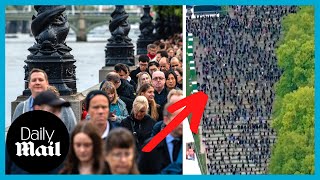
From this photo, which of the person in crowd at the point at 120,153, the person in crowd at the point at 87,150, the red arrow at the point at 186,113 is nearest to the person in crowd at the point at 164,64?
the red arrow at the point at 186,113

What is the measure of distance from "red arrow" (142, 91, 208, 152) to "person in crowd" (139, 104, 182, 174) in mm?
78

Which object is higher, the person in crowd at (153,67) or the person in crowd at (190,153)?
the person in crowd at (153,67)

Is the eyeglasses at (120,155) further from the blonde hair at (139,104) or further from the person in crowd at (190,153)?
the blonde hair at (139,104)

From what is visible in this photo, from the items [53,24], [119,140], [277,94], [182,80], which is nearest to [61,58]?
[53,24]

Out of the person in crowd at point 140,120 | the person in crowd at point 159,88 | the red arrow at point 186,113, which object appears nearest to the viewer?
Result: the red arrow at point 186,113

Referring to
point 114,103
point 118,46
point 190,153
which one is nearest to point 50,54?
point 114,103

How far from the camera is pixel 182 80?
492 inches

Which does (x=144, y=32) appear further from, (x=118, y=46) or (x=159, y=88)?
(x=159, y=88)

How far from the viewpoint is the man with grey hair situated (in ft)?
40.2

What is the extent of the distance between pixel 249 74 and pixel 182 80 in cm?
253

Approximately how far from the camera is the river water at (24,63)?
16062 millimetres

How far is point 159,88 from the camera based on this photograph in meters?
12.0

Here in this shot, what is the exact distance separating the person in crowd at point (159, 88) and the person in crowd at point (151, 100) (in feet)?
0.32

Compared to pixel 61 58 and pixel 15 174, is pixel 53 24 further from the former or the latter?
pixel 15 174
